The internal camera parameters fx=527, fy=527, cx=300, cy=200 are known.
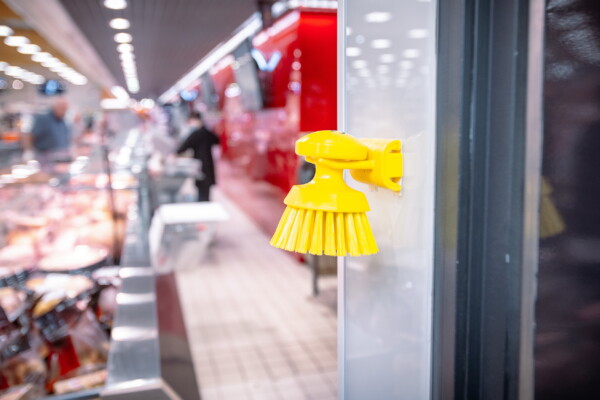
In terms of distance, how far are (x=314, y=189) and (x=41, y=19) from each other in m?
2.97

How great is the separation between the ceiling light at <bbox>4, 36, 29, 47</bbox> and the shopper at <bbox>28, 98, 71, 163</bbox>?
8.45ft

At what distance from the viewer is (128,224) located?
392cm

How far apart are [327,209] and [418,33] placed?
0.40 meters

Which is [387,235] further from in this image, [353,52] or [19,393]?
[19,393]

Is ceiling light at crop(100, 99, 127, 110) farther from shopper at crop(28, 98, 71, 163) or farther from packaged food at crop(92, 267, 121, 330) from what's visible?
packaged food at crop(92, 267, 121, 330)

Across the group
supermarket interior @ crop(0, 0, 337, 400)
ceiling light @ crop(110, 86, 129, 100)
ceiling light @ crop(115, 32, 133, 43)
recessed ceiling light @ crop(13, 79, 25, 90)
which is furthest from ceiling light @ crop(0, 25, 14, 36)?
ceiling light @ crop(110, 86, 129, 100)

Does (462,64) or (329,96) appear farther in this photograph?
(329,96)

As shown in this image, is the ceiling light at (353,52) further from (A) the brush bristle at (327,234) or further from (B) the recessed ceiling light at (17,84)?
(B) the recessed ceiling light at (17,84)

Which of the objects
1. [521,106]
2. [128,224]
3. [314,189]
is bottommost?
[128,224]

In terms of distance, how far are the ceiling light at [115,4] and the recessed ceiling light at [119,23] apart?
91 cm

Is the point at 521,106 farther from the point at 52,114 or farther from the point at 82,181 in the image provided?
the point at 52,114

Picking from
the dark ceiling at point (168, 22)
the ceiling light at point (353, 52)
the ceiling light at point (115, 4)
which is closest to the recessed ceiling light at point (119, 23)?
the dark ceiling at point (168, 22)

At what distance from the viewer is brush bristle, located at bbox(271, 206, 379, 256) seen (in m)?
0.94

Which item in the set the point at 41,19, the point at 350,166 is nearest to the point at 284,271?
the point at 41,19
